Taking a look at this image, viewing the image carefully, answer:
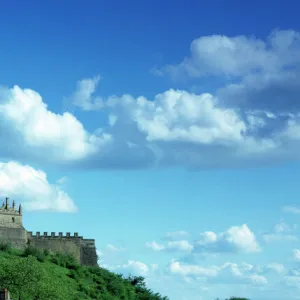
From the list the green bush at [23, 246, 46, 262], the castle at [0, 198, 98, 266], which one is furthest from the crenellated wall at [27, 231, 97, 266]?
the green bush at [23, 246, 46, 262]

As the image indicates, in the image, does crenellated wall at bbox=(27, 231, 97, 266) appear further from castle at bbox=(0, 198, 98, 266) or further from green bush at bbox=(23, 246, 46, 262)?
green bush at bbox=(23, 246, 46, 262)

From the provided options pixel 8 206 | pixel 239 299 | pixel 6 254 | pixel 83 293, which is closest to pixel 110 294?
pixel 83 293

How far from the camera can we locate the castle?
110875 millimetres

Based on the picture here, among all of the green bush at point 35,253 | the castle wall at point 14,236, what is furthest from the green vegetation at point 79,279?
the castle wall at point 14,236

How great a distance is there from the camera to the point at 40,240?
114625mm

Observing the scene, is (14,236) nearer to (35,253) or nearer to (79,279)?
(35,253)

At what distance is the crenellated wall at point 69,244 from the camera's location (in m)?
114

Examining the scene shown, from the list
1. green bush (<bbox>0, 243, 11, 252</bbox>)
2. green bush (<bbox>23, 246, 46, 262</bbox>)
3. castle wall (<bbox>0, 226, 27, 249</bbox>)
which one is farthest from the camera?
castle wall (<bbox>0, 226, 27, 249</bbox>)

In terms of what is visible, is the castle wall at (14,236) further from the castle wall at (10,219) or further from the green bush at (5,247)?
the green bush at (5,247)

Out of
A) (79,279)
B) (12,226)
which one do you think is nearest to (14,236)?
(12,226)

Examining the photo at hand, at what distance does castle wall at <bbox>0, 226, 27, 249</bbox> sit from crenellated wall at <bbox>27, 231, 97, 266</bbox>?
140cm

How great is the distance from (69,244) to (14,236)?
9382 millimetres

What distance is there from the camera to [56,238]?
11644 centimetres

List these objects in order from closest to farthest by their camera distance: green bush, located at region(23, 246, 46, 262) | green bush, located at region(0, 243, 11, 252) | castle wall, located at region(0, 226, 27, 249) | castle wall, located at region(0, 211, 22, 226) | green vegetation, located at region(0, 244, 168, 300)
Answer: green vegetation, located at region(0, 244, 168, 300) → green bush, located at region(23, 246, 46, 262) → green bush, located at region(0, 243, 11, 252) → castle wall, located at region(0, 226, 27, 249) → castle wall, located at region(0, 211, 22, 226)
